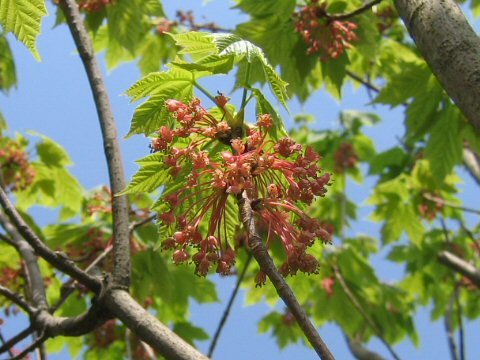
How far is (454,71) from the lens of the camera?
170 centimetres

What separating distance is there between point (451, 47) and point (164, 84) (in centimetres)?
99

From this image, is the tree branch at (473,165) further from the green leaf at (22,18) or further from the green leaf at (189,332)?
the green leaf at (22,18)

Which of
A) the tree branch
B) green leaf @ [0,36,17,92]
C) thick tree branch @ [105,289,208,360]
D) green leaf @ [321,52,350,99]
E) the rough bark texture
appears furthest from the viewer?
the tree branch

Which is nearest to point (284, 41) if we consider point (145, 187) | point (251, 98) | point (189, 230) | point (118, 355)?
point (251, 98)

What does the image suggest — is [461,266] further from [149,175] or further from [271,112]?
[149,175]

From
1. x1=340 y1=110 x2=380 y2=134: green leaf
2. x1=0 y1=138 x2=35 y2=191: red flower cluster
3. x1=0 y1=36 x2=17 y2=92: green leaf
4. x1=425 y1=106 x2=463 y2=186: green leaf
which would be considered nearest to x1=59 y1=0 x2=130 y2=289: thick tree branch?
x1=425 y1=106 x2=463 y2=186: green leaf

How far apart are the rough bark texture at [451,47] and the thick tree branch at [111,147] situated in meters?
1.29

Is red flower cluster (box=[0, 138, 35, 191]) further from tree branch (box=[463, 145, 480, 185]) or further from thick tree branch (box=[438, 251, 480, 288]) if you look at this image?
tree branch (box=[463, 145, 480, 185])

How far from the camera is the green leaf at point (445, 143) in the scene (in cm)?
386

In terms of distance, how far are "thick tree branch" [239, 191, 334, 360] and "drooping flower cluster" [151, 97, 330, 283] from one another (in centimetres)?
22

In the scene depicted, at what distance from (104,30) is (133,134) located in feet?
12.4

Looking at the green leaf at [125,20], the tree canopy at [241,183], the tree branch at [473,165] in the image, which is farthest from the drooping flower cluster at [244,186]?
the tree branch at [473,165]

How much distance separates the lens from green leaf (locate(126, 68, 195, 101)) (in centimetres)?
203

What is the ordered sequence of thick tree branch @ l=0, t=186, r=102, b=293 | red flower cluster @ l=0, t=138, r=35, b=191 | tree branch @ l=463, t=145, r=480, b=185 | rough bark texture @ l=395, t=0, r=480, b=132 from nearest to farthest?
1. rough bark texture @ l=395, t=0, r=480, b=132
2. thick tree branch @ l=0, t=186, r=102, b=293
3. red flower cluster @ l=0, t=138, r=35, b=191
4. tree branch @ l=463, t=145, r=480, b=185
